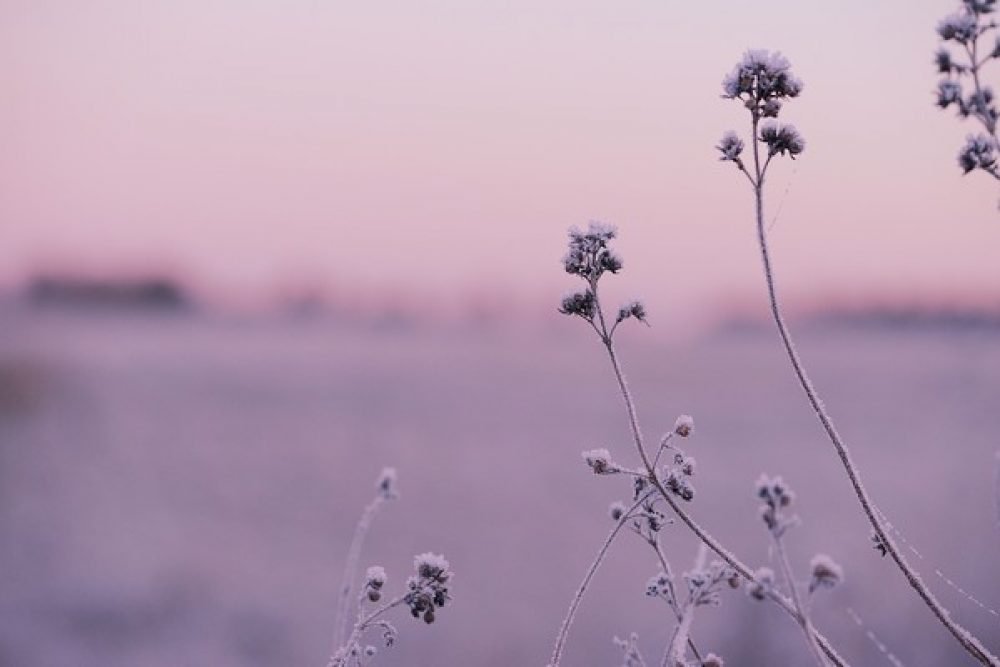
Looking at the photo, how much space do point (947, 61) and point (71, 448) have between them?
21916 millimetres

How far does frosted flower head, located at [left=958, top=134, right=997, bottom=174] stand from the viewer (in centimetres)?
257

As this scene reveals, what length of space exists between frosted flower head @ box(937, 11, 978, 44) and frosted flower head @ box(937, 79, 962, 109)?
4.7 inches

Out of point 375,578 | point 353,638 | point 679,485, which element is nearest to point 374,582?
point 375,578

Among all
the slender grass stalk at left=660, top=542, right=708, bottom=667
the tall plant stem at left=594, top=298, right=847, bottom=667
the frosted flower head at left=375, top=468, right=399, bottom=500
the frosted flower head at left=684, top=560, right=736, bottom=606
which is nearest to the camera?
the tall plant stem at left=594, top=298, right=847, bottom=667

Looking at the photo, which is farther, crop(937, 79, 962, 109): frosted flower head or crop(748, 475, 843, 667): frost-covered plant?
crop(937, 79, 962, 109): frosted flower head

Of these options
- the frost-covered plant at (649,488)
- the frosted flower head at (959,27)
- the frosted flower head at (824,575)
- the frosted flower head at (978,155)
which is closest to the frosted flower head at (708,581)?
the frost-covered plant at (649,488)

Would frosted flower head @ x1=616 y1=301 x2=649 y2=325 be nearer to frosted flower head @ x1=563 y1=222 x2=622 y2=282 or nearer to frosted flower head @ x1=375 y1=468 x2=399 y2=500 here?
frosted flower head @ x1=563 y1=222 x2=622 y2=282

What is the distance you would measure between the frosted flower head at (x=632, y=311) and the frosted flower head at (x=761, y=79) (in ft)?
2.12

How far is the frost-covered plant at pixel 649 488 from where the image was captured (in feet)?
7.12

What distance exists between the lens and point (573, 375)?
132 feet

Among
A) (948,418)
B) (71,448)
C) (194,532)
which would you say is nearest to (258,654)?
(194,532)

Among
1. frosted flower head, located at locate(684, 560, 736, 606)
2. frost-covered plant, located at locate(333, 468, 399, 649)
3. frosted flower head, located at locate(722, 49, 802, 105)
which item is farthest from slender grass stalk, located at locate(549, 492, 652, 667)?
frosted flower head, located at locate(722, 49, 802, 105)

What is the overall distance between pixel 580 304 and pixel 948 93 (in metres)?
1.10

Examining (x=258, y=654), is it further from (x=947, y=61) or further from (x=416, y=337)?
(x=416, y=337)
